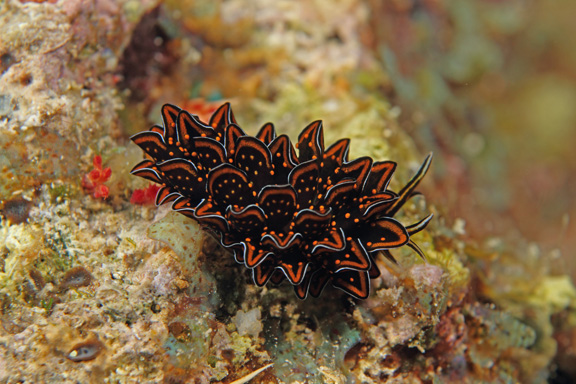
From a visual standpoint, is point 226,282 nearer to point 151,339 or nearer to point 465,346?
point 151,339

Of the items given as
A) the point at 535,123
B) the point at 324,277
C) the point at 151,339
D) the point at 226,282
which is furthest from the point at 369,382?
the point at 535,123

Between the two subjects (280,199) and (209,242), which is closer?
(280,199)

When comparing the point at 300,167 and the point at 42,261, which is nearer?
the point at 300,167
